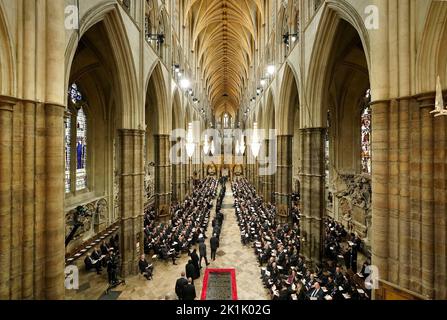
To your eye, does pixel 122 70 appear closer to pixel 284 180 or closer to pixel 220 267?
pixel 220 267

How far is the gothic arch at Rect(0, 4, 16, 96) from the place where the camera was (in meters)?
4.33

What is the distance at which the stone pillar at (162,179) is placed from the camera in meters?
14.8

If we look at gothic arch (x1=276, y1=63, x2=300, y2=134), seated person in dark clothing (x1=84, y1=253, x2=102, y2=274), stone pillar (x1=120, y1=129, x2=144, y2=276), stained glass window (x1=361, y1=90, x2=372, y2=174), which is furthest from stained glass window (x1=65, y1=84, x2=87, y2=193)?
stained glass window (x1=361, y1=90, x2=372, y2=174)

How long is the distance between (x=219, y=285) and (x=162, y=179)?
28.0 feet

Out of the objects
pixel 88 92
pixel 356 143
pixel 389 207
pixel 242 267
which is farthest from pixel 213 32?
pixel 389 207

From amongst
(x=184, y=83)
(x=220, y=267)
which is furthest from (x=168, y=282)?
(x=184, y=83)

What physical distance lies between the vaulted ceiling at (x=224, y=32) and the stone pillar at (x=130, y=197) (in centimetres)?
1710

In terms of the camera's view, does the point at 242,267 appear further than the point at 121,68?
Yes

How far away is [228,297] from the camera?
25.8ft

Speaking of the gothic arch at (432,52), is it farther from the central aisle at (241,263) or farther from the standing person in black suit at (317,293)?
the central aisle at (241,263)

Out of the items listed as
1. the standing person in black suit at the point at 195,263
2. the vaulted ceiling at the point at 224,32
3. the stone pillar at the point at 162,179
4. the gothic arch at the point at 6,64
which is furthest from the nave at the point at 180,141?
the vaulted ceiling at the point at 224,32
